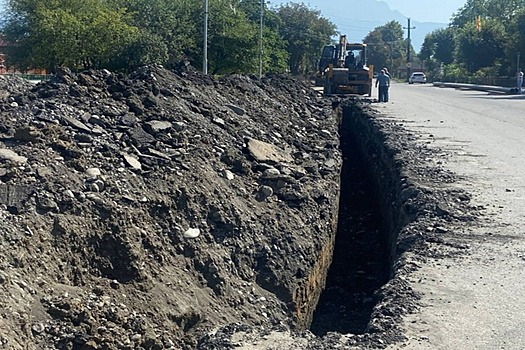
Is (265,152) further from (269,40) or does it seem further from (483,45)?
(483,45)

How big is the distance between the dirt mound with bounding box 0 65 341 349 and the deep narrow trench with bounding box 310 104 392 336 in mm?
435

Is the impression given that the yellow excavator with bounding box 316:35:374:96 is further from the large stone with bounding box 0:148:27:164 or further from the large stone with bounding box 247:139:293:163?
the large stone with bounding box 0:148:27:164

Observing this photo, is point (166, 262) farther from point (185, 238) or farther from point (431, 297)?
point (431, 297)

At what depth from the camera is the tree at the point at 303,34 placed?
70.8m

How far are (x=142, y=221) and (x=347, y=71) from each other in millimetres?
27773

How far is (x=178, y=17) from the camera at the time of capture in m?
38.4

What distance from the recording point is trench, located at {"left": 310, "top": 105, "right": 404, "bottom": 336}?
9.64 metres

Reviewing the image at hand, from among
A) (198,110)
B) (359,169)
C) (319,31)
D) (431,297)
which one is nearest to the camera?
(431,297)

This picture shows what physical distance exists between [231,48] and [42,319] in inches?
1387

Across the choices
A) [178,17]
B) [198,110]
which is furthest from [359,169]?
[178,17]

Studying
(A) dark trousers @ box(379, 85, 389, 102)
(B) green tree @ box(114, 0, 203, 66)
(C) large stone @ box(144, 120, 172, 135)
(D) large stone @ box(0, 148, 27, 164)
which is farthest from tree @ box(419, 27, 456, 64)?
(D) large stone @ box(0, 148, 27, 164)

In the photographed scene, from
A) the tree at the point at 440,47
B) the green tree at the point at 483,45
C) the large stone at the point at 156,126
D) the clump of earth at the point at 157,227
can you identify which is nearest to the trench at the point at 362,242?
the clump of earth at the point at 157,227

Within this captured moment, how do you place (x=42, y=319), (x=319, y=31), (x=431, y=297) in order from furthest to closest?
(x=319, y=31)
(x=431, y=297)
(x=42, y=319)

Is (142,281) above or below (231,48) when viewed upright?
below
